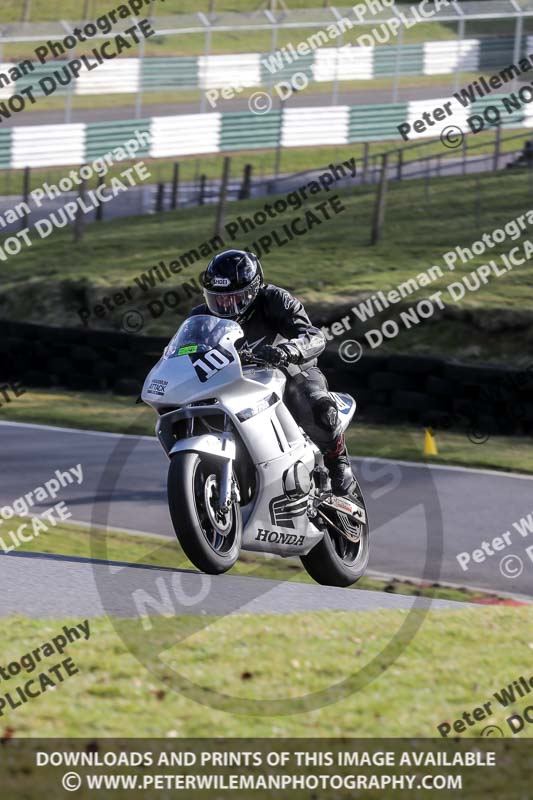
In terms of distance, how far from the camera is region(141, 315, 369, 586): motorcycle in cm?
678

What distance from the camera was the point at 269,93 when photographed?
32.8 m

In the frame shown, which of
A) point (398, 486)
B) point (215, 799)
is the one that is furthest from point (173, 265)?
point (215, 799)

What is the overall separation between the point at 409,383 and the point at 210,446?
860 cm

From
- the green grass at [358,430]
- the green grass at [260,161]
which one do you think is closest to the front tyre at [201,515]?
the green grass at [358,430]

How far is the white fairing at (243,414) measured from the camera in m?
6.97

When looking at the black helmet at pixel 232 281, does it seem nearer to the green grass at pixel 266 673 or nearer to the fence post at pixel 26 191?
the green grass at pixel 266 673

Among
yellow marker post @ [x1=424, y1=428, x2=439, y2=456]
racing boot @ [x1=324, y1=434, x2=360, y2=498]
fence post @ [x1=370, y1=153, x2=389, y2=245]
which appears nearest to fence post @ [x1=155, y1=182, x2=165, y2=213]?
fence post @ [x1=370, y1=153, x2=389, y2=245]

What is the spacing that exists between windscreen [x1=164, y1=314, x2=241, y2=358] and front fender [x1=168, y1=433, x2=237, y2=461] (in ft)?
1.64

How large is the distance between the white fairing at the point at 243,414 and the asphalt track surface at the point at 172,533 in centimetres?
59

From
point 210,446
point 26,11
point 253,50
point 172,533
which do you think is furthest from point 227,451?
point 26,11

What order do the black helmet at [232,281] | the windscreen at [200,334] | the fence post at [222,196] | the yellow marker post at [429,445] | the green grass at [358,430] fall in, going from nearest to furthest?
1. the windscreen at [200,334]
2. the black helmet at [232,281]
3. the yellow marker post at [429,445]
4. the green grass at [358,430]
5. the fence post at [222,196]

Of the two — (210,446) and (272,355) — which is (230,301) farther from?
(210,446)

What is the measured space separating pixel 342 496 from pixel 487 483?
17.8 feet

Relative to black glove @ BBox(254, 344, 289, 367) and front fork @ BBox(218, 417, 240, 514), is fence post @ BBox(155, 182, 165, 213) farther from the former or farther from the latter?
front fork @ BBox(218, 417, 240, 514)
